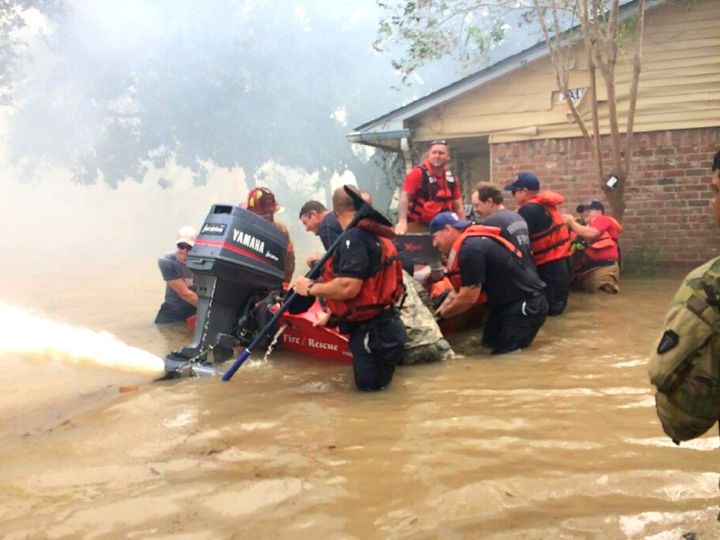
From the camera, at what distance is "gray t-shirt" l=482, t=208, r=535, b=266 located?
19.6 feet

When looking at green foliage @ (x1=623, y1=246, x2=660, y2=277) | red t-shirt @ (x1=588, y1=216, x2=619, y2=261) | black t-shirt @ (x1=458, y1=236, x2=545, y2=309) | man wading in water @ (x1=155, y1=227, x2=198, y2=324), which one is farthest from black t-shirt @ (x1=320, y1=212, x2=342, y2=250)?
green foliage @ (x1=623, y1=246, x2=660, y2=277)

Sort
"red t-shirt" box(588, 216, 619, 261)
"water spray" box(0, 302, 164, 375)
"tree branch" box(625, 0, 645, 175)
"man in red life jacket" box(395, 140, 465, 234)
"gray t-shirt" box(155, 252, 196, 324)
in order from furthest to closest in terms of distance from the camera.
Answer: "tree branch" box(625, 0, 645, 175) → "red t-shirt" box(588, 216, 619, 261) → "gray t-shirt" box(155, 252, 196, 324) → "man in red life jacket" box(395, 140, 465, 234) → "water spray" box(0, 302, 164, 375)

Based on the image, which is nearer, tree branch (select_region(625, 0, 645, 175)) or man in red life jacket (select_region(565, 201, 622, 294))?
man in red life jacket (select_region(565, 201, 622, 294))

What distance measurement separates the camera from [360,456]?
3488 mm

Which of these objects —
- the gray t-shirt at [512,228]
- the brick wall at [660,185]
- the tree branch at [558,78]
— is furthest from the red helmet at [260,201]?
the brick wall at [660,185]

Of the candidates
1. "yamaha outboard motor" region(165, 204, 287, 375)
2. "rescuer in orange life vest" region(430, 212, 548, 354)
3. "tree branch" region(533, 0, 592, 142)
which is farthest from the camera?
"tree branch" region(533, 0, 592, 142)

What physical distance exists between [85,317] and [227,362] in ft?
17.9

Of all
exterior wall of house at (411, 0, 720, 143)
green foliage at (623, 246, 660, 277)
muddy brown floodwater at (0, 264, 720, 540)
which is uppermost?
exterior wall of house at (411, 0, 720, 143)

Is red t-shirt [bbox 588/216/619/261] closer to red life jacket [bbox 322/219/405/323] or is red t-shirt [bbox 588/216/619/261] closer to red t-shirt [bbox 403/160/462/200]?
red t-shirt [bbox 403/160/462/200]

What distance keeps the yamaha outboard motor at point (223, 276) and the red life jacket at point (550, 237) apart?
2988mm

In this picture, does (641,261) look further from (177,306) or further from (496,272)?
(177,306)

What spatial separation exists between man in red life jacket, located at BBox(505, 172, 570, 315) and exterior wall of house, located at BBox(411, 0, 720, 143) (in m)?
4.47

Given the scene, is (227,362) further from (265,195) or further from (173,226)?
(173,226)

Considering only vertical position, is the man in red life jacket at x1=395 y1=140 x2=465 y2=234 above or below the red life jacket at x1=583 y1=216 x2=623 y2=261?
above
